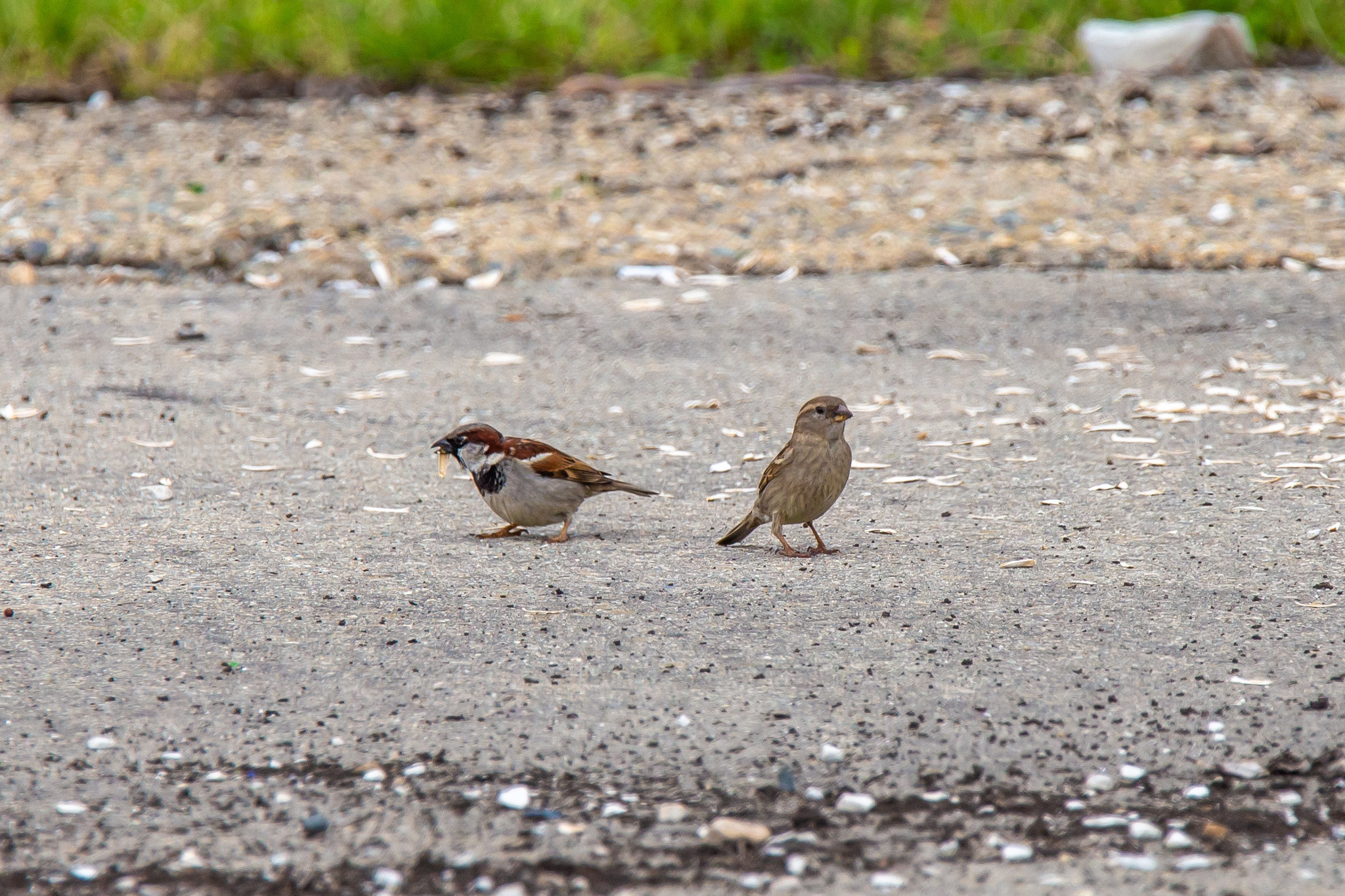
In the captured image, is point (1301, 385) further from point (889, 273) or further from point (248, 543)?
point (248, 543)

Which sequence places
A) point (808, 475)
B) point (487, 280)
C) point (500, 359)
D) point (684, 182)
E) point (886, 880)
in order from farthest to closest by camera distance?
point (684, 182), point (487, 280), point (500, 359), point (808, 475), point (886, 880)

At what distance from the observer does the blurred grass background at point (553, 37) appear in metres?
10.5

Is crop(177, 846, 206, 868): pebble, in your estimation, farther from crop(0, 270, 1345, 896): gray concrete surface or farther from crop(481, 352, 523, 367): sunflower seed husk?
crop(481, 352, 523, 367): sunflower seed husk

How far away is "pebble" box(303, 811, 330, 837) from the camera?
2.90m

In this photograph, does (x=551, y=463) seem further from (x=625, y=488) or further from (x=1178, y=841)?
(x=1178, y=841)

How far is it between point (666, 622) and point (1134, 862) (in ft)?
4.67

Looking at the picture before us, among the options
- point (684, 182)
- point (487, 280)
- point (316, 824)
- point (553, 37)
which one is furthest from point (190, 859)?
point (553, 37)

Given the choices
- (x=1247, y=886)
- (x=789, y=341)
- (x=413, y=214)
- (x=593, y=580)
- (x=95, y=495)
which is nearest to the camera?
(x=1247, y=886)

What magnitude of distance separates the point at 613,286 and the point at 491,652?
421cm

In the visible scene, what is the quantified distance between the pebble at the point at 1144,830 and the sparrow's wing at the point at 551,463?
2.34 meters

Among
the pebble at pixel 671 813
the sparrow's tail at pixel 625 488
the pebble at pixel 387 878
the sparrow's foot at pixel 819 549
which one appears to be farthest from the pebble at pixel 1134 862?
the sparrow's tail at pixel 625 488

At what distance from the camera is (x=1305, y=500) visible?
15.8 feet

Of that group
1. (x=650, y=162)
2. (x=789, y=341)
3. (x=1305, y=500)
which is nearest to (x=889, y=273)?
(x=789, y=341)

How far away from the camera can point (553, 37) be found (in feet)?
34.8
